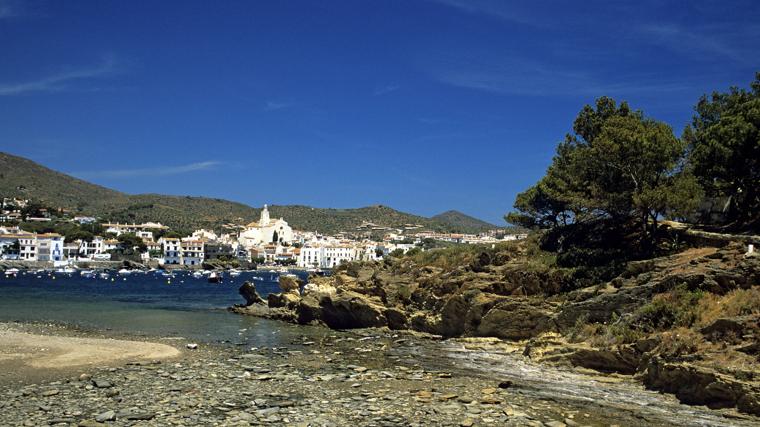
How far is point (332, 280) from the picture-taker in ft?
158

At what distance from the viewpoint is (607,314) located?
81.2 ft

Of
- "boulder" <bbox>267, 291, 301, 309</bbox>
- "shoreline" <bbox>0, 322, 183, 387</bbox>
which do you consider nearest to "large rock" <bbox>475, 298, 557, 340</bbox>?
"shoreline" <bbox>0, 322, 183, 387</bbox>

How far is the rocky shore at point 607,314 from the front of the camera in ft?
58.6

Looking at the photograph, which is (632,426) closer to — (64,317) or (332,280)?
(332,280)

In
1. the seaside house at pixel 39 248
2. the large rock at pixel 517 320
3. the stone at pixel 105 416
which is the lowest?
the stone at pixel 105 416

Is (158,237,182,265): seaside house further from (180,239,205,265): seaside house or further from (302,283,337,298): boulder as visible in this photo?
(302,283,337,298): boulder

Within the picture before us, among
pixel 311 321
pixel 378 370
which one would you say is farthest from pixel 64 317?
pixel 378 370

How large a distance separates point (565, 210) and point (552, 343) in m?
21.6

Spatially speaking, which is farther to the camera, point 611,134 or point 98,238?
point 98,238

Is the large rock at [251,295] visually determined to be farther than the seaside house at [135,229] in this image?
No

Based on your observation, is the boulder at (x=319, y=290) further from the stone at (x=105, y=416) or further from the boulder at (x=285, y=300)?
the stone at (x=105, y=416)

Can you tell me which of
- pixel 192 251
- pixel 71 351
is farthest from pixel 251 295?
pixel 192 251

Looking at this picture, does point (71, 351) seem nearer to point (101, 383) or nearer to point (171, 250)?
point (101, 383)

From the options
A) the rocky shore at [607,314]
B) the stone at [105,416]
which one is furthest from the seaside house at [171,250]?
the stone at [105,416]
